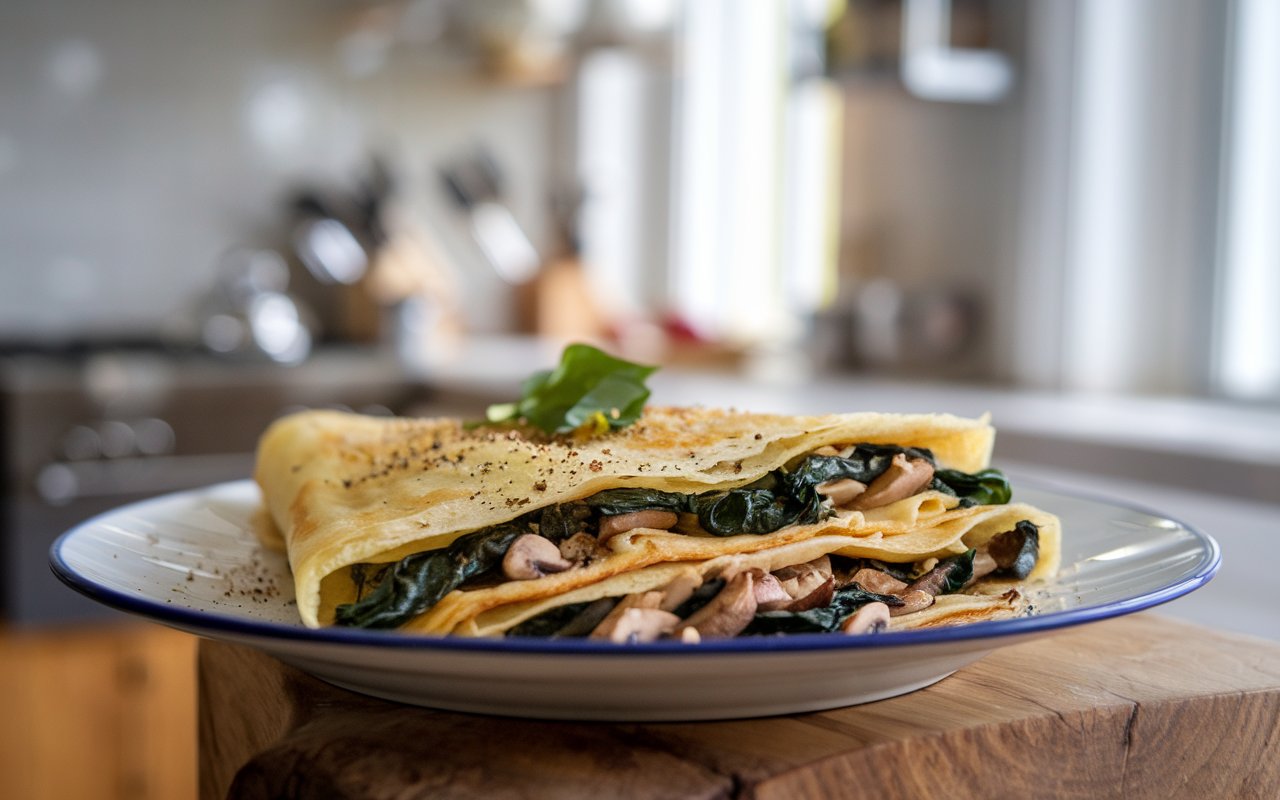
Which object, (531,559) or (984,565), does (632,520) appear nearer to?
(531,559)

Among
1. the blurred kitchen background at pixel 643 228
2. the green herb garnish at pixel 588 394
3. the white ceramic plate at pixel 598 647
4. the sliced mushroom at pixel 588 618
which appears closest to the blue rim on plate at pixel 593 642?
the white ceramic plate at pixel 598 647

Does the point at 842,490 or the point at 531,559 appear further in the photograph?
the point at 842,490

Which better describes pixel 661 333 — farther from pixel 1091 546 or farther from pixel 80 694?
pixel 1091 546

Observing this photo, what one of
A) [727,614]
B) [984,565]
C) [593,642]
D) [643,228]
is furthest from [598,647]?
[643,228]

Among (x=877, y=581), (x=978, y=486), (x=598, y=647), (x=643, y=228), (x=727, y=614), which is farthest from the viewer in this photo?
(x=643, y=228)

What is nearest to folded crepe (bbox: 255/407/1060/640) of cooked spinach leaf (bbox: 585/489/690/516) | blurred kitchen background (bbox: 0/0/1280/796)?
cooked spinach leaf (bbox: 585/489/690/516)

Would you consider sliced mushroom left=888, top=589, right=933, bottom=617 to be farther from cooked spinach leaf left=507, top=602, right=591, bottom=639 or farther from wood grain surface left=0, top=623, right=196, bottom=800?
wood grain surface left=0, top=623, right=196, bottom=800
